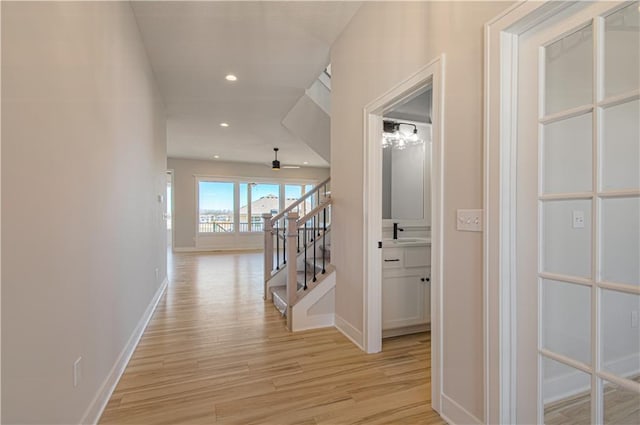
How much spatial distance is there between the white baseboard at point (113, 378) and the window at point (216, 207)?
673 cm

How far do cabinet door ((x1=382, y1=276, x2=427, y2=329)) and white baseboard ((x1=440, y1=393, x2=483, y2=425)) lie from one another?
3.43 ft

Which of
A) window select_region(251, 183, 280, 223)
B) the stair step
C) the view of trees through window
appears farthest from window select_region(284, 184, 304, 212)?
the stair step

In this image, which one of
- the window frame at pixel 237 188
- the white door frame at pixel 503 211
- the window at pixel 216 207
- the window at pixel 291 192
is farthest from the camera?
the window at pixel 291 192

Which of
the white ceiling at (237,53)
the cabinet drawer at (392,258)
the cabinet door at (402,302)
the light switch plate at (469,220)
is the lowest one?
the cabinet door at (402,302)

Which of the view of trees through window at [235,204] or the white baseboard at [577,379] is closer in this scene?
the white baseboard at [577,379]

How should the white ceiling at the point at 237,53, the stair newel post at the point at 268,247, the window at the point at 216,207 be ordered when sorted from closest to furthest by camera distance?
the white ceiling at the point at 237,53 → the stair newel post at the point at 268,247 → the window at the point at 216,207

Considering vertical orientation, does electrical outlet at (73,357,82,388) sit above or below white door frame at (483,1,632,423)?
below

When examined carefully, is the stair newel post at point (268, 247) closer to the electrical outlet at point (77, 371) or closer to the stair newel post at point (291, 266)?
the stair newel post at point (291, 266)

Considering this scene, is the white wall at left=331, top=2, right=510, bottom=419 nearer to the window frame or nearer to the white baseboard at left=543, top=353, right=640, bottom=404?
the white baseboard at left=543, top=353, right=640, bottom=404

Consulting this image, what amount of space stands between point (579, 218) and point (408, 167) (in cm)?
277

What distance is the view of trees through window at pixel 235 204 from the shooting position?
965 centimetres

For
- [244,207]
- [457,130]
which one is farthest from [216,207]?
[457,130]

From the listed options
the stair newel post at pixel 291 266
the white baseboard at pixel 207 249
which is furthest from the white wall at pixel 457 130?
the white baseboard at pixel 207 249

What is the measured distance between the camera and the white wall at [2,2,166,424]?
1.02 m
